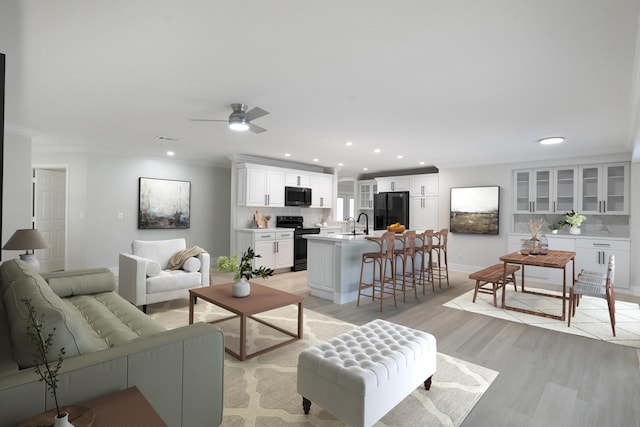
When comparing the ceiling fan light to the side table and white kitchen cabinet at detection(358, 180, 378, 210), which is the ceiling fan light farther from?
white kitchen cabinet at detection(358, 180, 378, 210)

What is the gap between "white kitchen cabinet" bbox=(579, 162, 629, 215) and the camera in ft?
18.7

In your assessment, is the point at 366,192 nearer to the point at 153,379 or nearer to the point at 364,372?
the point at 364,372

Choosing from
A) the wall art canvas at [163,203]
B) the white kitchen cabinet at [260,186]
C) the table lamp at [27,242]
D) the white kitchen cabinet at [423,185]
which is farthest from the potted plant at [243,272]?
the white kitchen cabinet at [423,185]

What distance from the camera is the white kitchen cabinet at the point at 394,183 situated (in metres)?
8.30

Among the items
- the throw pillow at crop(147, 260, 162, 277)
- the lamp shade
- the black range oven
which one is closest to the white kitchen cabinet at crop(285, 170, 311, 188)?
the black range oven

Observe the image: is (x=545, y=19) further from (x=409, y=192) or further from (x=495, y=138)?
(x=409, y=192)

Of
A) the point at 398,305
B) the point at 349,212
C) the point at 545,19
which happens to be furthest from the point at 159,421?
the point at 349,212

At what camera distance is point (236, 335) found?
343 cm

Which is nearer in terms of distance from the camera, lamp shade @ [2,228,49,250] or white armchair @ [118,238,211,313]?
lamp shade @ [2,228,49,250]

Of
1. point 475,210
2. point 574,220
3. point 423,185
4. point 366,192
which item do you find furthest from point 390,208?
point 574,220

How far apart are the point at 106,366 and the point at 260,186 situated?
5.51 metres

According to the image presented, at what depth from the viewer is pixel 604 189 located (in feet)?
19.2

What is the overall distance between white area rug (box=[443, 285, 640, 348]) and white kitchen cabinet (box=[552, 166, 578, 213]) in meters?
1.97

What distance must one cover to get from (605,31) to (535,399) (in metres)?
2.49
